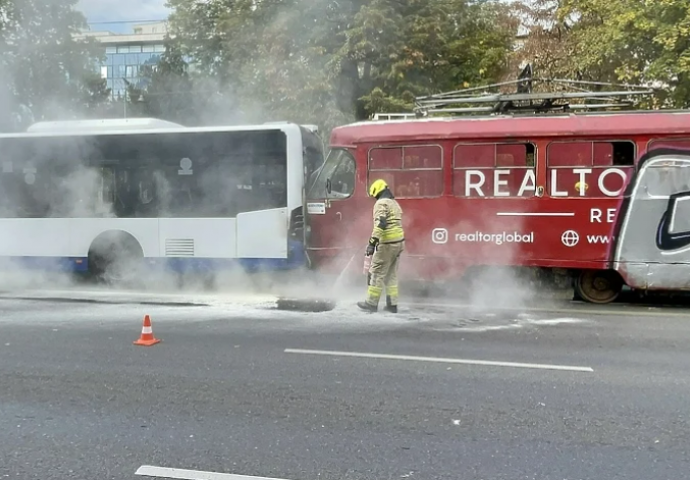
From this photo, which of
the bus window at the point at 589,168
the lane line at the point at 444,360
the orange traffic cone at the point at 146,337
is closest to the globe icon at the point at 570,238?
the bus window at the point at 589,168

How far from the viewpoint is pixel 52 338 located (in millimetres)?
7371

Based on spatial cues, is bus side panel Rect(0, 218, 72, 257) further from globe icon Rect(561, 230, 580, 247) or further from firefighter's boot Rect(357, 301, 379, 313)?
globe icon Rect(561, 230, 580, 247)

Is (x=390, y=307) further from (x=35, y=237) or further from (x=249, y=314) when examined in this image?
(x=35, y=237)

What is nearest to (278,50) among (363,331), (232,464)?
(363,331)

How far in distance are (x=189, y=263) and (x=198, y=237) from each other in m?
0.47

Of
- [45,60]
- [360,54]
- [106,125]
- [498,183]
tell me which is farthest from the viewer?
[45,60]

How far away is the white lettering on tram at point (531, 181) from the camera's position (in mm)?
9586

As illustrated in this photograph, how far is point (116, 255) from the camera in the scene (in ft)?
38.9

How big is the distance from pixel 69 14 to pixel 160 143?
1852 centimetres

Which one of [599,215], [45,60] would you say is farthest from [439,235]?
[45,60]

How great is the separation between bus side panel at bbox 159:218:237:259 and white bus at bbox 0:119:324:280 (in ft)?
0.06

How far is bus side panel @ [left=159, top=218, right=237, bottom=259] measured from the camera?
1138 centimetres

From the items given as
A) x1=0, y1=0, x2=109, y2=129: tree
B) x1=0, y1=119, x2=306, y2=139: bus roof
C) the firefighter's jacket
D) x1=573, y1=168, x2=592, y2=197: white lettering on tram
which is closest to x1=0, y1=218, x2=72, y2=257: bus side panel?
x1=0, y1=119, x2=306, y2=139: bus roof

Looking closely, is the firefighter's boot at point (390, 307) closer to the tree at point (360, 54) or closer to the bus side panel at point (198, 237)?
the bus side panel at point (198, 237)
